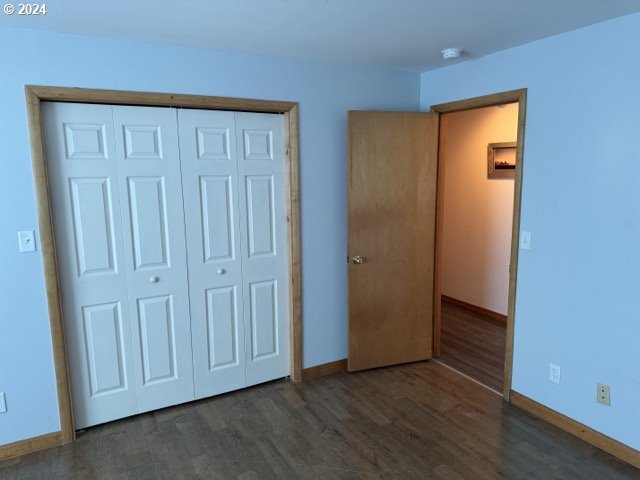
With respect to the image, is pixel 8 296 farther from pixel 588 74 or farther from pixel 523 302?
pixel 588 74

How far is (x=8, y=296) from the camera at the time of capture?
231 centimetres

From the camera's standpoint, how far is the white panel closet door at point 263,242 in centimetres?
293

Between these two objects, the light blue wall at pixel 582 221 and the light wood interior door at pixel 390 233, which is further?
the light wood interior door at pixel 390 233

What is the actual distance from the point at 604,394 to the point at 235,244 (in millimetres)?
2361

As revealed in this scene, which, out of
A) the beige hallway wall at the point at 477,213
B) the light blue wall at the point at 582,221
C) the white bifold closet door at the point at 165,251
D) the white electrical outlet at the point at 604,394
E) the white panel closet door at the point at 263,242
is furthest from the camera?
the beige hallway wall at the point at 477,213

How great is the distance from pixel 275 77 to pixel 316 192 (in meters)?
0.82

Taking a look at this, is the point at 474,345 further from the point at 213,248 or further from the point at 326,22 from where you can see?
the point at 326,22

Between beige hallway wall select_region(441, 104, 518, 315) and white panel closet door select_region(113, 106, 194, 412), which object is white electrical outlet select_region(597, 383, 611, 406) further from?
white panel closet door select_region(113, 106, 194, 412)

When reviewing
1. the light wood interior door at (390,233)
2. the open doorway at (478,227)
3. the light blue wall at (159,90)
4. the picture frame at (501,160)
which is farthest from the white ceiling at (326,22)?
the picture frame at (501,160)

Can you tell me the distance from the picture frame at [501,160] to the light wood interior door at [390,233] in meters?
1.39

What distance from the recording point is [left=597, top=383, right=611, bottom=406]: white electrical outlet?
93.4 inches

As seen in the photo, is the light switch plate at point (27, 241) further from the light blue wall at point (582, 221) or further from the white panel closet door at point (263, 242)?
the light blue wall at point (582, 221)

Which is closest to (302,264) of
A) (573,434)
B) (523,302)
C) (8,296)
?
(523,302)

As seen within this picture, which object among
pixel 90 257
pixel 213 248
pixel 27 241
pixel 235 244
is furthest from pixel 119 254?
pixel 235 244
